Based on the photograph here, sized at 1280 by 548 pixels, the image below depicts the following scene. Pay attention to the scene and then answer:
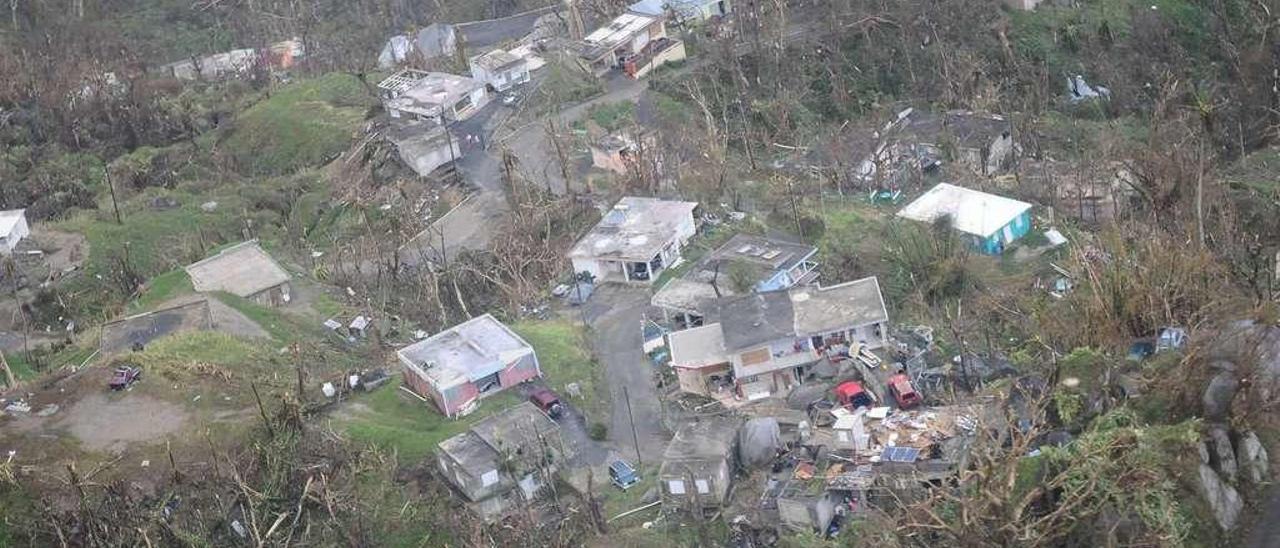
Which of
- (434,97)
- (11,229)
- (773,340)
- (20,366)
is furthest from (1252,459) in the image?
(11,229)

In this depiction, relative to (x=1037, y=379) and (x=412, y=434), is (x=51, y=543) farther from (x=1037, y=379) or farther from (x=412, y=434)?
(x=1037, y=379)

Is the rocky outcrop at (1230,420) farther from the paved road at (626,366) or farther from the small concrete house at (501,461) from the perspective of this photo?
the small concrete house at (501,461)

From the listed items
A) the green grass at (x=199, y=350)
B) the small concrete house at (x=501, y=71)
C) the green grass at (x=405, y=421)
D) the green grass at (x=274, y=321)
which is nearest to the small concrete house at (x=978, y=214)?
the green grass at (x=405, y=421)

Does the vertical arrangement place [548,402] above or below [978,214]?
above

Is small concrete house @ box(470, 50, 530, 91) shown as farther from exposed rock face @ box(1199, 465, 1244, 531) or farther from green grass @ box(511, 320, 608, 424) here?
exposed rock face @ box(1199, 465, 1244, 531)

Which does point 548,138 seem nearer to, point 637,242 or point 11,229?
point 637,242

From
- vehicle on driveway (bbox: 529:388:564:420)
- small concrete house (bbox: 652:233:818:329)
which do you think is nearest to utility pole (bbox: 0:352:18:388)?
vehicle on driveway (bbox: 529:388:564:420)

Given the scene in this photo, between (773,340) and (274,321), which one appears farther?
(274,321)
